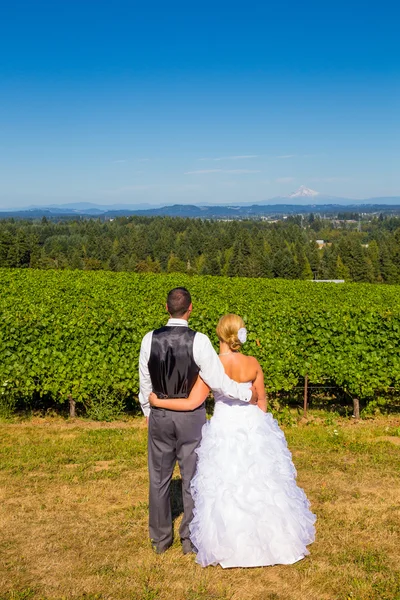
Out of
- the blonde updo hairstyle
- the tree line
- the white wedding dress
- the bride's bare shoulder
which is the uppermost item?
the blonde updo hairstyle

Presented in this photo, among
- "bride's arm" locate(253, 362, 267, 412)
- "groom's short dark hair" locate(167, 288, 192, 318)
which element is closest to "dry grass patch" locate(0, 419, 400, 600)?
"bride's arm" locate(253, 362, 267, 412)

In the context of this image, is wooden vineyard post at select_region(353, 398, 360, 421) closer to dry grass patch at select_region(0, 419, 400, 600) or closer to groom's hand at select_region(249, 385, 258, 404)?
dry grass patch at select_region(0, 419, 400, 600)

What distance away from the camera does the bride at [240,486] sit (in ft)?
15.3

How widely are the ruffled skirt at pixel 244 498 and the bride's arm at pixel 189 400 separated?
0.30 m

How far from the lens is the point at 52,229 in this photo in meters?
160

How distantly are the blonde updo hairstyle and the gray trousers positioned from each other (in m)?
0.74

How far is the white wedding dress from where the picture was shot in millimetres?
4660

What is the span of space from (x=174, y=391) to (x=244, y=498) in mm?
1180

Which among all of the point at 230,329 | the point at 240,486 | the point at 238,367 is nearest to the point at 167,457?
the point at 240,486

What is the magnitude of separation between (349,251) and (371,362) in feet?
308

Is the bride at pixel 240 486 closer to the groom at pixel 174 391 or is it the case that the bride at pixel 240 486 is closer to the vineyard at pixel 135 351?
the groom at pixel 174 391

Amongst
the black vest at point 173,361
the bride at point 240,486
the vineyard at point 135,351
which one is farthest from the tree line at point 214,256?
the bride at point 240,486

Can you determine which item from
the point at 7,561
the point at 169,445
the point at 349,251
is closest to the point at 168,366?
the point at 169,445

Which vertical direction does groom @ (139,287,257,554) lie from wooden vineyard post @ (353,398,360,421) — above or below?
above
